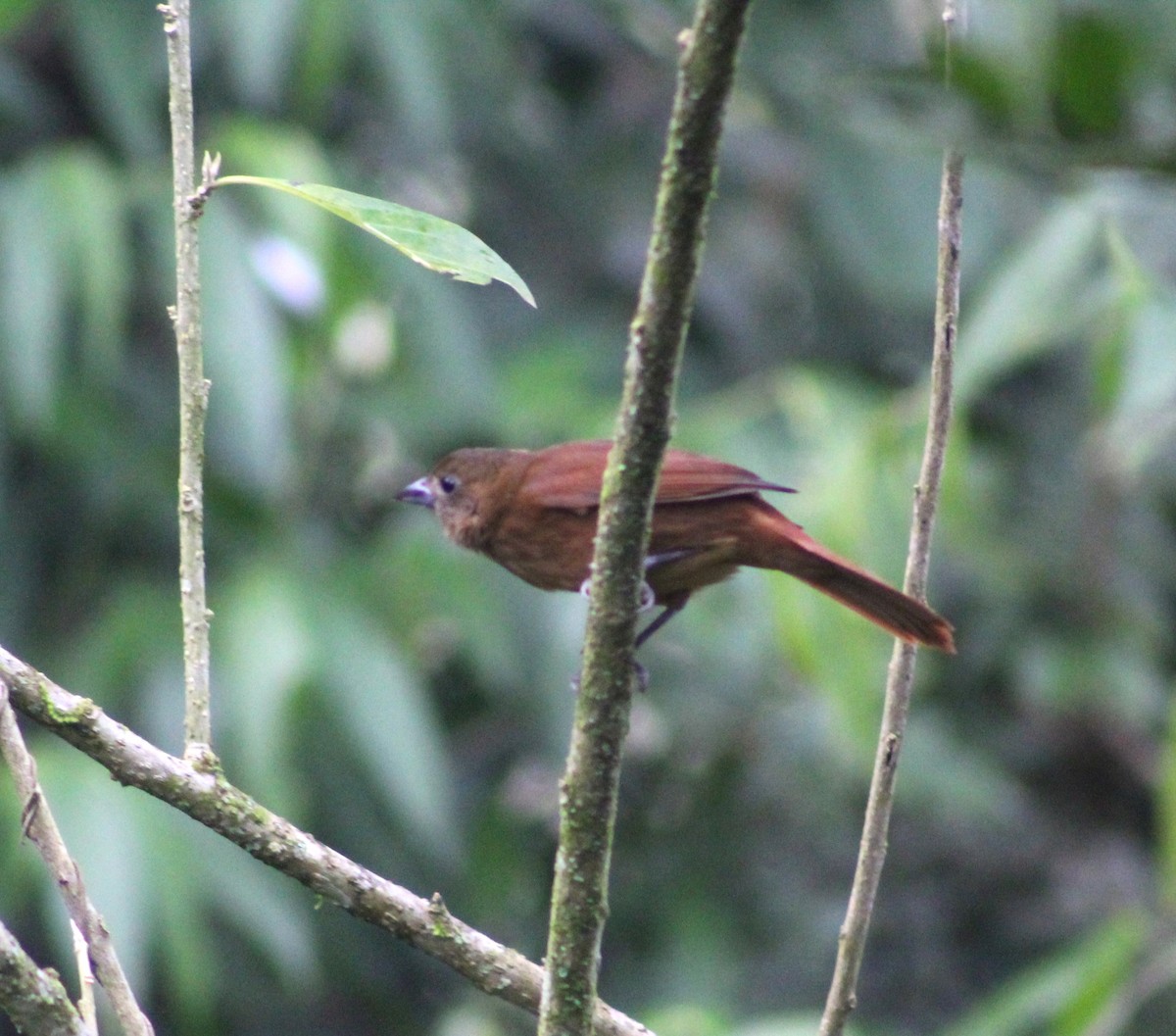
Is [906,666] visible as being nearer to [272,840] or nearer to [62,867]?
[272,840]

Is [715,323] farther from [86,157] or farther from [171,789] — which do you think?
[171,789]

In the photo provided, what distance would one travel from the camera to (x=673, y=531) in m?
3.29

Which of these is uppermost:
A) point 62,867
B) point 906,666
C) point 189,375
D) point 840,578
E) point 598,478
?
point 598,478

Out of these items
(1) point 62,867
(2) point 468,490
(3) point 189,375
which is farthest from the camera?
(2) point 468,490

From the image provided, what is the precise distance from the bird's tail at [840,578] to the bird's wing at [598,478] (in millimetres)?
114

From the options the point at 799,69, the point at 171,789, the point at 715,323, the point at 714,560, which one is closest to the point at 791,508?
the point at 714,560

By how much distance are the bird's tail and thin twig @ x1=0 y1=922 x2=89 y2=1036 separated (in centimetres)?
167

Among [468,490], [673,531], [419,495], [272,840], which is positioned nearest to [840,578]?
[673,531]

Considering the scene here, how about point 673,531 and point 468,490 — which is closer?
point 673,531

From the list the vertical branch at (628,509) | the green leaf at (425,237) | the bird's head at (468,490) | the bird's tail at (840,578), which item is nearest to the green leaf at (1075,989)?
the bird's tail at (840,578)

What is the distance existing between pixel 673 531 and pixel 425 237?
1698 mm

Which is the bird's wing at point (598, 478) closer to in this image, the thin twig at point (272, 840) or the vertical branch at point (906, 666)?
the vertical branch at point (906, 666)

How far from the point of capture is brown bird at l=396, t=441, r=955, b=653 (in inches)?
127

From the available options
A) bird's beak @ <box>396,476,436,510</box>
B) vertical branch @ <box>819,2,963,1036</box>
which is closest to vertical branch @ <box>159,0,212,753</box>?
vertical branch @ <box>819,2,963,1036</box>
